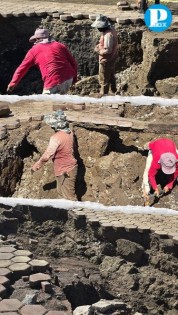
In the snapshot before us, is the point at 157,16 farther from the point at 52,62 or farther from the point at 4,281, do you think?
the point at 4,281

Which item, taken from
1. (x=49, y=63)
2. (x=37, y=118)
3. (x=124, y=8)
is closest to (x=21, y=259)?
(x=37, y=118)

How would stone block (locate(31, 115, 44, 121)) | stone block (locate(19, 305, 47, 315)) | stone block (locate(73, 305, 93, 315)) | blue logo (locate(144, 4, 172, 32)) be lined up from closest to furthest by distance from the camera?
1. stone block (locate(19, 305, 47, 315))
2. stone block (locate(73, 305, 93, 315))
3. stone block (locate(31, 115, 44, 121))
4. blue logo (locate(144, 4, 172, 32))

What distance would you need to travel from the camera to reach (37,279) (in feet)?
27.0

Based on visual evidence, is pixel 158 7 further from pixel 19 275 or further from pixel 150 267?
pixel 19 275

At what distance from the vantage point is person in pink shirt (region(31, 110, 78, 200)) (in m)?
11.2

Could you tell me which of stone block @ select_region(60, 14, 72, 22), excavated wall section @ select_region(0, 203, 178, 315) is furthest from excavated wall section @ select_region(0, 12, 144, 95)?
excavated wall section @ select_region(0, 203, 178, 315)

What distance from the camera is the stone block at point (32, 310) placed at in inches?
296

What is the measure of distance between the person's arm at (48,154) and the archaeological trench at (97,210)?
1.21 ft

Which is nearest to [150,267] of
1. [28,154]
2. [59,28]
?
[28,154]

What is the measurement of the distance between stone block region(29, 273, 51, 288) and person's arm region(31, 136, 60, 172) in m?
2.99

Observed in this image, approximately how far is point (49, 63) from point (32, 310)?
18.0ft

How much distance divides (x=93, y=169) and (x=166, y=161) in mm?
1162

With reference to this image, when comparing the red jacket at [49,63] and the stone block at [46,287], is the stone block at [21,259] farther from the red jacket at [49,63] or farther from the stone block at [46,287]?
the red jacket at [49,63]

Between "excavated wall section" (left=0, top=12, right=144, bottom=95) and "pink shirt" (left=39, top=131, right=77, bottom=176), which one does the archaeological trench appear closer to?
"excavated wall section" (left=0, top=12, right=144, bottom=95)
